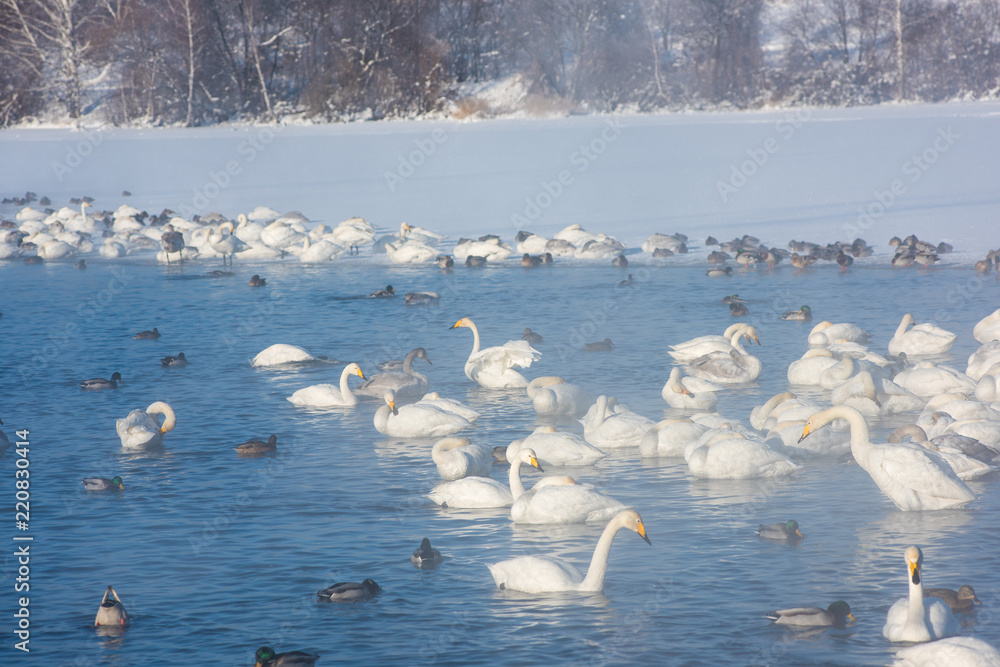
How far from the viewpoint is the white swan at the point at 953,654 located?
5469 millimetres

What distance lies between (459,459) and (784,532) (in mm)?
2725

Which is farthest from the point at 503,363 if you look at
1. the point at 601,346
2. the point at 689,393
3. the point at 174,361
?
the point at 174,361

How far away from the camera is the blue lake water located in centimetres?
630

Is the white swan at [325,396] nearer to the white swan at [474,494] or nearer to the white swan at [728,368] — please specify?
the white swan at [474,494]

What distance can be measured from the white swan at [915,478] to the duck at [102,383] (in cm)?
851

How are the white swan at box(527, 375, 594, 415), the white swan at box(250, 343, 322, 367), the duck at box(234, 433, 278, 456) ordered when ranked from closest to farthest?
the duck at box(234, 433, 278, 456) < the white swan at box(527, 375, 594, 415) < the white swan at box(250, 343, 322, 367)

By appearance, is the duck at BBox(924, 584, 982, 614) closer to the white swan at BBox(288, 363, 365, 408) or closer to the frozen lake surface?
the frozen lake surface

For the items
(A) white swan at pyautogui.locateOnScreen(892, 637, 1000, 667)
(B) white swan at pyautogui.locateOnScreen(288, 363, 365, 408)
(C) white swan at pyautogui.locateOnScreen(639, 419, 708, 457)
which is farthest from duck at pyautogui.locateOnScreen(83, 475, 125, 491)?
(A) white swan at pyautogui.locateOnScreen(892, 637, 1000, 667)

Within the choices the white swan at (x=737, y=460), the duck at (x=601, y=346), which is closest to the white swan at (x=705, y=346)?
the duck at (x=601, y=346)

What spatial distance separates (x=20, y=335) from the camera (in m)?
15.5

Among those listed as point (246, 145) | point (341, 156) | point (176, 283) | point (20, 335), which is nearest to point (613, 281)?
point (176, 283)

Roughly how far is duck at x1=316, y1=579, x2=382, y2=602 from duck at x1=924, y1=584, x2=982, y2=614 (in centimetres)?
341

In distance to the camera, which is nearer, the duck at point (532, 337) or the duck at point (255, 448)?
the duck at point (255, 448)

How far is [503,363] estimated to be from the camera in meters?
12.4
